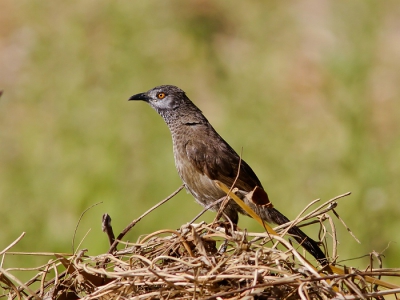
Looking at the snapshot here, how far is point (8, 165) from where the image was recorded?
353 inches

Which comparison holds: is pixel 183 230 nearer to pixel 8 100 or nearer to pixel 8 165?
pixel 8 165

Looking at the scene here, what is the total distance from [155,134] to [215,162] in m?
2.88

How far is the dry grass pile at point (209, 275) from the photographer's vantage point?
2.33 meters

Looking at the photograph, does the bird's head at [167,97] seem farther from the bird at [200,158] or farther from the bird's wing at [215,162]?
the bird's wing at [215,162]

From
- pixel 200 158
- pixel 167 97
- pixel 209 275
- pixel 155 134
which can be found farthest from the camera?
pixel 155 134

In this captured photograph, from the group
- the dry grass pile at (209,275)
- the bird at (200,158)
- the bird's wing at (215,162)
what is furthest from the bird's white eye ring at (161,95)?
the dry grass pile at (209,275)

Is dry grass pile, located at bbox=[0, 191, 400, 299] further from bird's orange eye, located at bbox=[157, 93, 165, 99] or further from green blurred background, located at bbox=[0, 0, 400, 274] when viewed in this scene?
green blurred background, located at bbox=[0, 0, 400, 274]

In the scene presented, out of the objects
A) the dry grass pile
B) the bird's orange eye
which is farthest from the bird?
the dry grass pile

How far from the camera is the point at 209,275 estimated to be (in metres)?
2.36

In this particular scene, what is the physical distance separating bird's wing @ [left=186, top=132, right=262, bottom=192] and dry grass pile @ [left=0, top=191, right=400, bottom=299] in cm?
212

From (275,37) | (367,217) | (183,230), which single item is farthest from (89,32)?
(183,230)

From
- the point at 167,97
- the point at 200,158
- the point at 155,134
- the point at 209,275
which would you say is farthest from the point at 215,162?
the point at 155,134

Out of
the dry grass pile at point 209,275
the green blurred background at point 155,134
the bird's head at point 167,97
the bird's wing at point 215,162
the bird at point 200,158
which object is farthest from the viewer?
the green blurred background at point 155,134

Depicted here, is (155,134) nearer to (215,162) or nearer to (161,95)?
(161,95)
